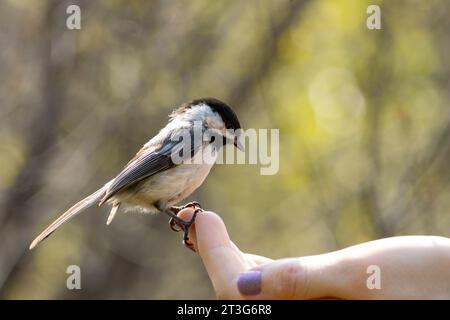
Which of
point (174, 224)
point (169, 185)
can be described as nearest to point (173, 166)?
point (169, 185)

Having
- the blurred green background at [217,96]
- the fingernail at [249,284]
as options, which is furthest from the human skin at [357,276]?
the blurred green background at [217,96]

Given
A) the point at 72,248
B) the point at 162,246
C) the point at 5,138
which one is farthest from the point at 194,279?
the point at 5,138

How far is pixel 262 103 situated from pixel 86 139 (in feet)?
4.16

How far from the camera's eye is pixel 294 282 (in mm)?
1883

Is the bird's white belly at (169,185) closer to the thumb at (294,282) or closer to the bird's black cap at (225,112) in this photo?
the bird's black cap at (225,112)

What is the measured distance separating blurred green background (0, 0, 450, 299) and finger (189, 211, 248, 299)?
2.24m

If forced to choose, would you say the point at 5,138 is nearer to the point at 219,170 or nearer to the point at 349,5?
the point at 219,170

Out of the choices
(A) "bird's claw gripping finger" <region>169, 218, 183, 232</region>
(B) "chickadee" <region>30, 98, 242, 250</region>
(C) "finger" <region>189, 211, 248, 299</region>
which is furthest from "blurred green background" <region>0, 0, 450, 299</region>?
(C) "finger" <region>189, 211, 248, 299</region>

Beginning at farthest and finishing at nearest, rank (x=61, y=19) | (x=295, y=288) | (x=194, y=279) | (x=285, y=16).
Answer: (x=194, y=279) → (x=285, y=16) → (x=61, y=19) → (x=295, y=288)

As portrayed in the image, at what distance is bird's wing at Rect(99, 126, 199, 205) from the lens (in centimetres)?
288

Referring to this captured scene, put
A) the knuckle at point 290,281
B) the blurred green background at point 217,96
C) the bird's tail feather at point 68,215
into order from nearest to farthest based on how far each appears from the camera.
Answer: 1. the knuckle at point 290,281
2. the bird's tail feather at point 68,215
3. the blurred green background at point 217,96

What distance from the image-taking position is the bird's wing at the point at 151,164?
2877mm

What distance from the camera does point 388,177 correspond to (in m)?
4.72

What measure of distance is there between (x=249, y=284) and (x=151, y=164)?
1.13 m
